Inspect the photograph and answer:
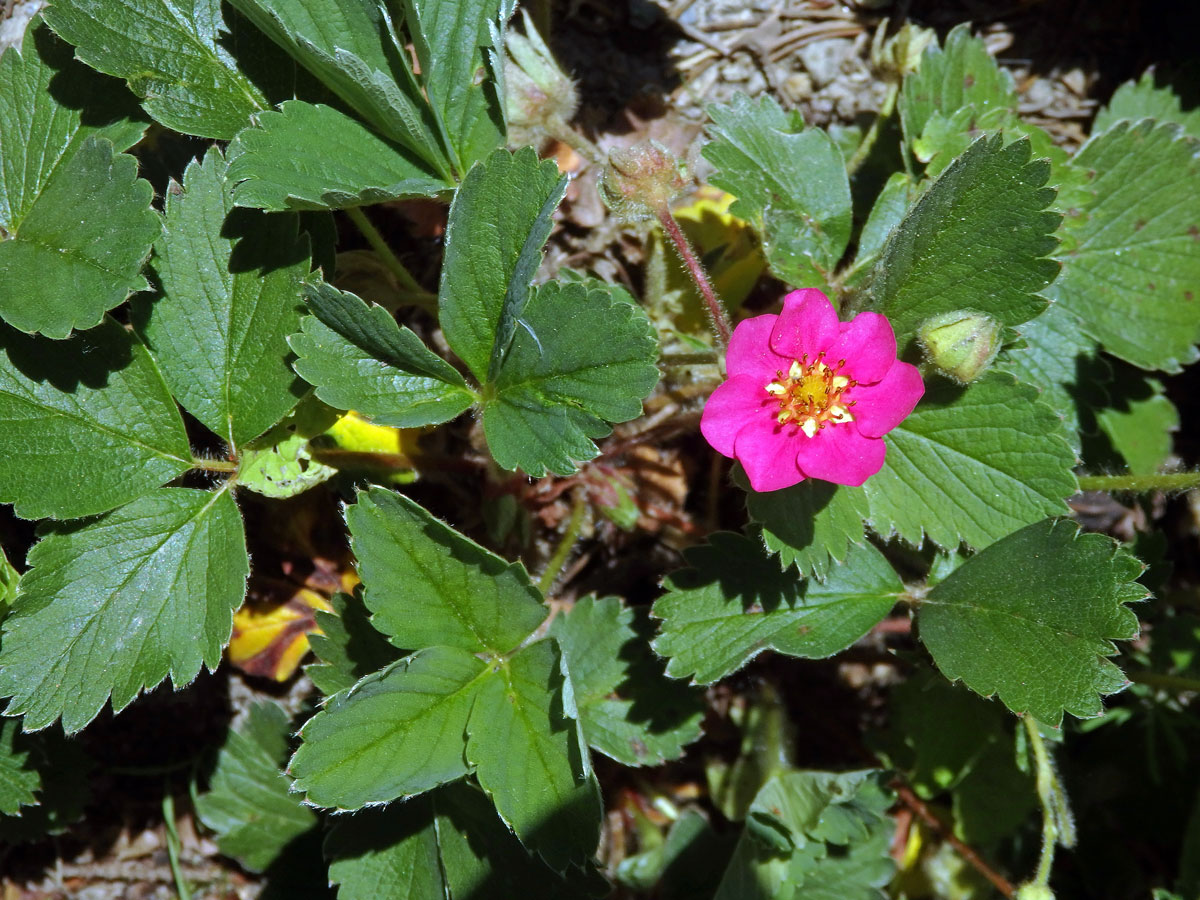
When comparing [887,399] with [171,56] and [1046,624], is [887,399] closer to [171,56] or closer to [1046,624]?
[1046,624]

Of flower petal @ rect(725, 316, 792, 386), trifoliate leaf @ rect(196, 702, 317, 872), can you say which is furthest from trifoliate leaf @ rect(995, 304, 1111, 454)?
trifoliate leaf @ rect(196, 702, 317, 872)

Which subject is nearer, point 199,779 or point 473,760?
point 473,760

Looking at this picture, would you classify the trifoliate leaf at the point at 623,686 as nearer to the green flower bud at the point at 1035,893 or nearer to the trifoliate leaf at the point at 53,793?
the green flower bud at the point at 1035,893

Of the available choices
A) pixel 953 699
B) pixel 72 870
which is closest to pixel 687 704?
pixel 953 699

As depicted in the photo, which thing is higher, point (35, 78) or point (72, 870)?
point (35, 78)

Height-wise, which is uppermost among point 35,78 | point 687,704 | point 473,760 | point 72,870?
point 35,78

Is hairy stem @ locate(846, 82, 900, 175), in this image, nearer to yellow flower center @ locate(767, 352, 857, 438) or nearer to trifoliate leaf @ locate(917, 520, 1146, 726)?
yellow flower center @ locate(767, 352, 857, 438)

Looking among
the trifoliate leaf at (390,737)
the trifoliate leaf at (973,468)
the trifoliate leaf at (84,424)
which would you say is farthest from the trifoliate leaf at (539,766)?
the trifoliate leaf at (84,424)

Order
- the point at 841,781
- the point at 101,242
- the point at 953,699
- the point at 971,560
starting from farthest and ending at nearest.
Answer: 1. the point at 953,699
2. the point at 841,781
3. the point at 971,560
4. the point at 101,242

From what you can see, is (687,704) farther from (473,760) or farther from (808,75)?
(808,75)
